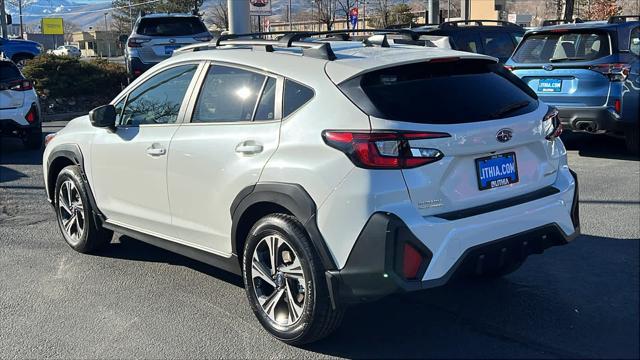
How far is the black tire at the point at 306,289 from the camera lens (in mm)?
3688

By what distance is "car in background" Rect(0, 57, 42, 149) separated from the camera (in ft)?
34.9

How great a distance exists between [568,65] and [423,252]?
6.81 metres

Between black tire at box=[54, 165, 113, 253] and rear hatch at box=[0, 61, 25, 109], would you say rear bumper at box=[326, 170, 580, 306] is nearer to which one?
black tire at box=[54, 165, 113, 253]

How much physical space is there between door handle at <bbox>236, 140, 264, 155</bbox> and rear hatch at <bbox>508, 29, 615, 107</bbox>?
21.1 ft

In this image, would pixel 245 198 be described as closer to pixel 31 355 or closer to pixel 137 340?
pixel 137 340

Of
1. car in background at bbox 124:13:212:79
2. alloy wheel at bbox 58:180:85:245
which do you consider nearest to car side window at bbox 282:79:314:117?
alloy wheel at bbox 58:180:85:245

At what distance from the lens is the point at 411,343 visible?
394 centimetres

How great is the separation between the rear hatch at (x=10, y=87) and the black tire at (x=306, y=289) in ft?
26.6

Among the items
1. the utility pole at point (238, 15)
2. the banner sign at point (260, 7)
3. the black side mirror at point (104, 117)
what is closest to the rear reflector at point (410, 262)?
the black side mirror at point (104, 117)

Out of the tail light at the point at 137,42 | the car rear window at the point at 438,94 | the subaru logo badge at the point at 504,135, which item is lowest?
the subaru logo badge at the point at 504,135

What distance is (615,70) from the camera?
8906mm

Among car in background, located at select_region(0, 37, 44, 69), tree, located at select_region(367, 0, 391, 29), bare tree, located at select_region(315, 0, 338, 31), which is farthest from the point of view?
bare tree, located at select_region(315, 0, 338, 31)

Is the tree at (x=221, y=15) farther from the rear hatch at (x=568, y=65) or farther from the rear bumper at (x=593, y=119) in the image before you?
the rear bumper at (x=593, y=119)

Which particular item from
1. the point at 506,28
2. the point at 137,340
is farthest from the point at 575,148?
the point at 137,340
